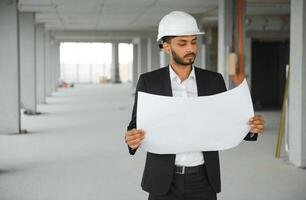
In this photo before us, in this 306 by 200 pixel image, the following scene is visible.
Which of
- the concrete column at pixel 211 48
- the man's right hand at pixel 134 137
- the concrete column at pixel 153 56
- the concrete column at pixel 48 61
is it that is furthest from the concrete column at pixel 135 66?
the man's right hand at pixel 134 137

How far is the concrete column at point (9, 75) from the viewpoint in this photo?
1199 cm

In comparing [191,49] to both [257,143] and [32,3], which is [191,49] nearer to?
[257,143]

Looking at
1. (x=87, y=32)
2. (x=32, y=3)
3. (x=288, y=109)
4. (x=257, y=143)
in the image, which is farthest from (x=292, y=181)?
(x=87, y=32)

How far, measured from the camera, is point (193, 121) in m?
2.59

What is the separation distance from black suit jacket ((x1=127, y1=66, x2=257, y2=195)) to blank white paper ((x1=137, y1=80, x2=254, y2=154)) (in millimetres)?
92

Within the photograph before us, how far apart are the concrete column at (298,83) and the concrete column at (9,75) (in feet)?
21.5

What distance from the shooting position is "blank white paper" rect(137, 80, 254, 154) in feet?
8.23

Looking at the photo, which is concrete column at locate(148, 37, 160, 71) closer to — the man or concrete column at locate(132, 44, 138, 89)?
concrete column at locate(132, 44, 138, 89)

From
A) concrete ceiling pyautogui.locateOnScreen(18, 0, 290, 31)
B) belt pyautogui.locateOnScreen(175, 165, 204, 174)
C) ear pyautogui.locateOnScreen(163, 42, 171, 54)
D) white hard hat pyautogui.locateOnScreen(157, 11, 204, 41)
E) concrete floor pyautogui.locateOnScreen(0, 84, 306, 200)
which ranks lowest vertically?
concrete floor pyautogui.locateOnScreen(0, 84, 306, 200)

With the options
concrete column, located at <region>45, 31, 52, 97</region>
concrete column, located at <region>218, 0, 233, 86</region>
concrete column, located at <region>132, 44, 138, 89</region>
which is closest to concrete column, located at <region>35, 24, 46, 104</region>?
concrete column, located at <region>45, 31, 52, 97</region>

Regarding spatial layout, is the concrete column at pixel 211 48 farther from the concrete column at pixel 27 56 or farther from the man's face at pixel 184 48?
the man's face at pixel 184 48

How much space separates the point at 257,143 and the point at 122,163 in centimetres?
340

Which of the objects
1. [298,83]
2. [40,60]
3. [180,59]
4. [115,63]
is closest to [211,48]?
[40,60]

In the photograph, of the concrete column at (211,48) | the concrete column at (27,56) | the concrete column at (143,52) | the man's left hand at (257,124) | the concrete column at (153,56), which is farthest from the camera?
the concrete column at (143,52)
